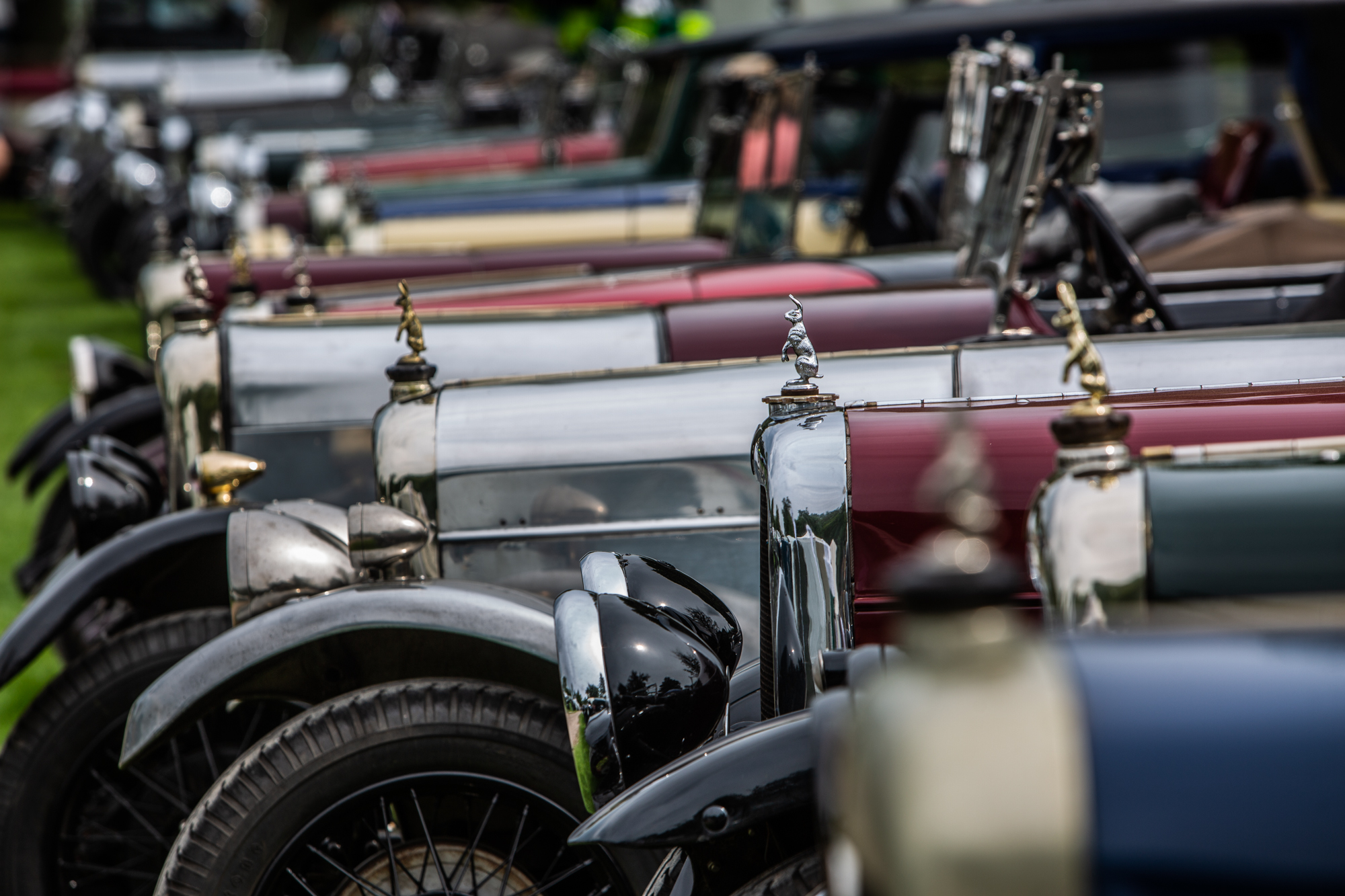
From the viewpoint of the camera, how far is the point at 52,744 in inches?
113

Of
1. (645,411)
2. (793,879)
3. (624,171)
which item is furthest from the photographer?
(624,171)

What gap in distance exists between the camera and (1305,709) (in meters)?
1.15

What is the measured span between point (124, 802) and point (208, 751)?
0.18 meters

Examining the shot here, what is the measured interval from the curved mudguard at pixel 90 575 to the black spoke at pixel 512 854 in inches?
42.0

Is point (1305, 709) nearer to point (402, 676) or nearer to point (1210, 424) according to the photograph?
point (1210, 424)

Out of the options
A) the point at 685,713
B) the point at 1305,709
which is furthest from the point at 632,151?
the point at 1305,709

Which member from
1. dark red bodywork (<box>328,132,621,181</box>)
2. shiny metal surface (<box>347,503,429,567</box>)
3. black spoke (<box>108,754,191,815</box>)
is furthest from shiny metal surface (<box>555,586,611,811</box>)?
dark red bodywork (<box>328,132,621,181</box>)

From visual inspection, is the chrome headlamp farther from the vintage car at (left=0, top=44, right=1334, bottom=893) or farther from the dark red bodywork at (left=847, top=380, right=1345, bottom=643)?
the dark red bodywork at (left=847, top=380, right=1345, bottom=643)

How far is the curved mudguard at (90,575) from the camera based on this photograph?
9.86 feet

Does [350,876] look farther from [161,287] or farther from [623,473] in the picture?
[161,287]

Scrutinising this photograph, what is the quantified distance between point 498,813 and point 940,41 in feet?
13.8

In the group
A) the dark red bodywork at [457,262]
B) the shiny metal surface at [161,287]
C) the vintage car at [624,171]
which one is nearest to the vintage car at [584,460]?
the dark red bodywork at [457,262]

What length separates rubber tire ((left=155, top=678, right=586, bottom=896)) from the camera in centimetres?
226

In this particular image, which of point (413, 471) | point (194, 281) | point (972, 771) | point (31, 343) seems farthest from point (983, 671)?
point (31, 343)
